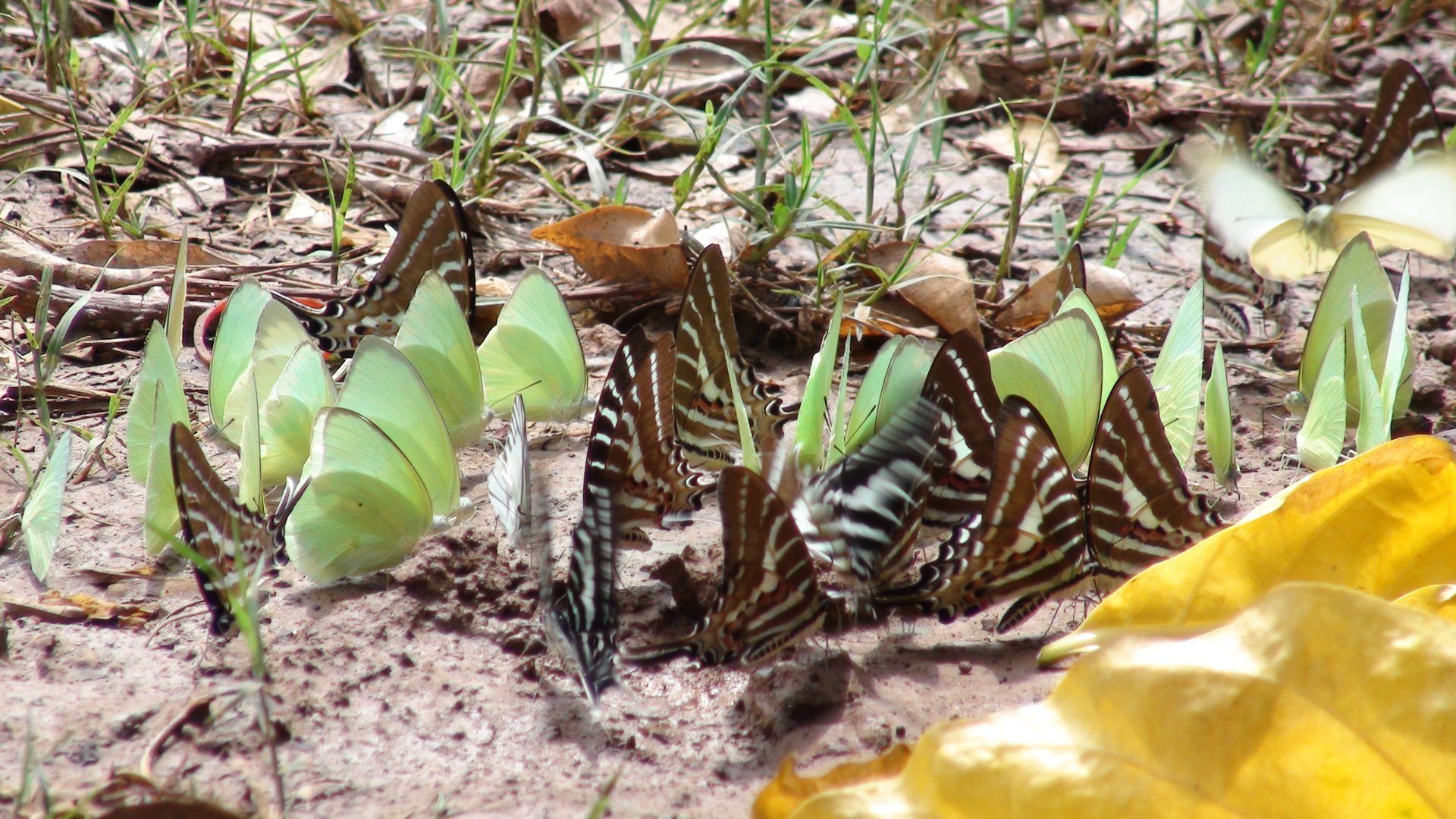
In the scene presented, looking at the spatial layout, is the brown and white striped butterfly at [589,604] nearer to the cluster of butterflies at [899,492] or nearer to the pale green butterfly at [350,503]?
the cluster of butterflies at [899,492]

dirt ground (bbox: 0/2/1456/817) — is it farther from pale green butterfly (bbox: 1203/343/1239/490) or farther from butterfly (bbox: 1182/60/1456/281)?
butterfly (bbox: 1182/60/1456/281)

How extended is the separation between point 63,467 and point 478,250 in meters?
1.44

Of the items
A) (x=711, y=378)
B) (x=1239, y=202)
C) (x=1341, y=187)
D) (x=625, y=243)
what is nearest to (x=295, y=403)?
(x=711, y=378)

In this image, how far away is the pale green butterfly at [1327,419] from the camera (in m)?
2.34

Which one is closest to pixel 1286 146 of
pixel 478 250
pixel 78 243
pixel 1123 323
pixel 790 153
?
pixel 1123 323

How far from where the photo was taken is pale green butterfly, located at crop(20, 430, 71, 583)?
6.49 ft

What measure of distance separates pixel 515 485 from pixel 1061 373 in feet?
3.48

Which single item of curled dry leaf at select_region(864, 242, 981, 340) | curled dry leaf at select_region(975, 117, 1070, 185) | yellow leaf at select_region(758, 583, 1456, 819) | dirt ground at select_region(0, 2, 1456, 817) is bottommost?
dirt ground at select_region(0, 2, 1456, 817)

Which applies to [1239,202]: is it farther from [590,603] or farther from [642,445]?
[590,603]

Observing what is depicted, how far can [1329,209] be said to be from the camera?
10.5ft

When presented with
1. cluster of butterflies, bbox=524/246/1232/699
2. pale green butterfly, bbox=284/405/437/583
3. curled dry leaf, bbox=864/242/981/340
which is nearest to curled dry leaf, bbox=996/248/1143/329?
curled dry leaf, bbox=864/242/981/340

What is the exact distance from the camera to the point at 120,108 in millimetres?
3611

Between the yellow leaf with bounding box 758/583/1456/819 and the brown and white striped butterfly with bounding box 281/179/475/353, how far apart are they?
1913 mm

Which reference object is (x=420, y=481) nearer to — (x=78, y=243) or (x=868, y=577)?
(x=868, y=577)
